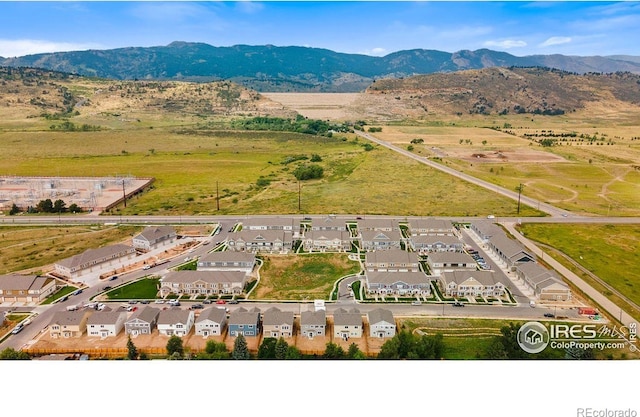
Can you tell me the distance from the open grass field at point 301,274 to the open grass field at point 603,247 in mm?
20577

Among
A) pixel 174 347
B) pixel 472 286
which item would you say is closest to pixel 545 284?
pixel 472 286

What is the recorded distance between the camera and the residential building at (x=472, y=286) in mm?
35469

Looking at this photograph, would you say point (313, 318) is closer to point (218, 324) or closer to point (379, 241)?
point (218, 324)

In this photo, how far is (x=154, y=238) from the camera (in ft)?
147

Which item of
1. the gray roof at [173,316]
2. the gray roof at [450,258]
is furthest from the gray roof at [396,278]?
the gray roof at [173,316]

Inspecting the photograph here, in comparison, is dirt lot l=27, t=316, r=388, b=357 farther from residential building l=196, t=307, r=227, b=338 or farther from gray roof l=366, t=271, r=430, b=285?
gray roof l=366, t=271, r=430, b=285

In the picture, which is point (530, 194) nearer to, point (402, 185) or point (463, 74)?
point (402, 185)

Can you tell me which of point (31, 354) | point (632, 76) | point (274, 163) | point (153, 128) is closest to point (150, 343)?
point (31, 354)

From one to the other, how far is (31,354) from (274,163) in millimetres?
64724

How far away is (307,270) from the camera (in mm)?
39906

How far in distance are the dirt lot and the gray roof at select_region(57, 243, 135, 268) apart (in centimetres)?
1005

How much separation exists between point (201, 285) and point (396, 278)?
15.2m

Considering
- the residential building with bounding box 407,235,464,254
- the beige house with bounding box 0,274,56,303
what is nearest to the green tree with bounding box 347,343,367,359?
the residential building with bounding box 407,235,464,254

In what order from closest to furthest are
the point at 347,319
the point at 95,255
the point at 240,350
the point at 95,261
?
the point at 240,350 < the point at 347,319 < the point at 95,261 < the point at 95,255
